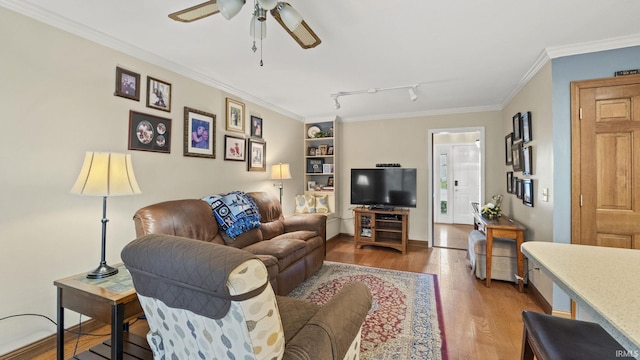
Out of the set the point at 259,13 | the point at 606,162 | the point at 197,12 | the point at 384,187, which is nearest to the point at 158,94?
the point at 197,12

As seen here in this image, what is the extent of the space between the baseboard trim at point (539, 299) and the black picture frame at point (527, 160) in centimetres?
122

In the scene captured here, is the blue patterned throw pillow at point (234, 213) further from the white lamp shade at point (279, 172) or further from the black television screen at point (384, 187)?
the black television screen at point (384, 187)

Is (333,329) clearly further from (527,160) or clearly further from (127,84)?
(527,160)

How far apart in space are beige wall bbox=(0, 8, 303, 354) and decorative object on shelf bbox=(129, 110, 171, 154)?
5 cm

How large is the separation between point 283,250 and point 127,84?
205 cm

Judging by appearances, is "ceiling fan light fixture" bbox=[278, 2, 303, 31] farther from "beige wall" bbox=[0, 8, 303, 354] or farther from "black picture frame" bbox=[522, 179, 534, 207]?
"black picture frame" bbox=[522, 179, 534, 207]

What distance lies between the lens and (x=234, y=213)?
2803 mm

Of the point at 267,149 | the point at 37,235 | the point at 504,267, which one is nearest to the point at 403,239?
the point at 504,267

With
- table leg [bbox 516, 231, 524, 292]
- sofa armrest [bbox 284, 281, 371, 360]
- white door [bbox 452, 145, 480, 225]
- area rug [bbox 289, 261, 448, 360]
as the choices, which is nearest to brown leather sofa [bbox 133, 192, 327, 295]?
area rug [bbox 289, 261, 448, 360]

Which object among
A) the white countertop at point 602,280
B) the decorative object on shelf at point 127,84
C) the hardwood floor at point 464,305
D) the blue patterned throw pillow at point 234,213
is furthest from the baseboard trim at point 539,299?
the decorative object on shelf at point 127,84

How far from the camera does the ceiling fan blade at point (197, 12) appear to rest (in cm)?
145

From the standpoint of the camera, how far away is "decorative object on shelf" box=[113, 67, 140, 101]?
7.36 feet

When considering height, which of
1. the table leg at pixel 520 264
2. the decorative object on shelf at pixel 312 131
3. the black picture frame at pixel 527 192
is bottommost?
the table leg at pixel 520 264

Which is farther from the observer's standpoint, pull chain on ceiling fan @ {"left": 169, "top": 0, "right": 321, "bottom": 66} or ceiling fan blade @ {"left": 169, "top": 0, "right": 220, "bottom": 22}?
ceiling fan blade @ {"left": 169, "top": 0, "right": 220, "bottom": 22}
